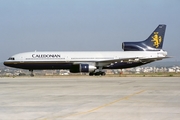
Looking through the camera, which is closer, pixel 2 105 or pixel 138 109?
pixel 138 109

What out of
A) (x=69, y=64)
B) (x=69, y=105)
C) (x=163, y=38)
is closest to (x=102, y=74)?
(x=69, y=64)

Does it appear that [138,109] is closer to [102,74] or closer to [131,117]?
[131,117]

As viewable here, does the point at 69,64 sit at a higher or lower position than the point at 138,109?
higher

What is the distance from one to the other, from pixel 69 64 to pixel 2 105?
3326cm

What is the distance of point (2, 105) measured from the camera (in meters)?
14.0

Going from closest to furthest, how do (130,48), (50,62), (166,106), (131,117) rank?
(131,117) → (166,106) → (50,62) → (130,48)

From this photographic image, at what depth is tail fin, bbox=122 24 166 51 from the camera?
50812 millimetres

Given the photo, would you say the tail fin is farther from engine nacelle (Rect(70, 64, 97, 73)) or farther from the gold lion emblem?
engine nacelle (Rect(70, 64, 97, 73))

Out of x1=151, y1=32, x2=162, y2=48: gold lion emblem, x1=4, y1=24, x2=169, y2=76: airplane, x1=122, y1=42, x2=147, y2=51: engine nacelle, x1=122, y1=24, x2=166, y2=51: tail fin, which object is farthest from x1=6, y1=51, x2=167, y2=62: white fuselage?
x1=151, y1=32, x2=162, y2=48: gold lion emblem

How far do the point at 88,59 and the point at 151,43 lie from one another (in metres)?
10.3

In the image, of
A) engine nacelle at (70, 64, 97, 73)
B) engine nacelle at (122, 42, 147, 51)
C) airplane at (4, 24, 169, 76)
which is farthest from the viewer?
engine nacelle at (122, 42, 147, 51)

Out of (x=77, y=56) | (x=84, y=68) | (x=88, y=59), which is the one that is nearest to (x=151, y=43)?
(x=88, y=59)

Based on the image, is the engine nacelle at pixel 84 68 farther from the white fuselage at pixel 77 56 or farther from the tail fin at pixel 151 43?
the tail fin at pixel 151 43

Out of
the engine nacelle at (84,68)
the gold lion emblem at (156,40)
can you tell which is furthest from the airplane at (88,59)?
the gold lion emblem at (156,40)
